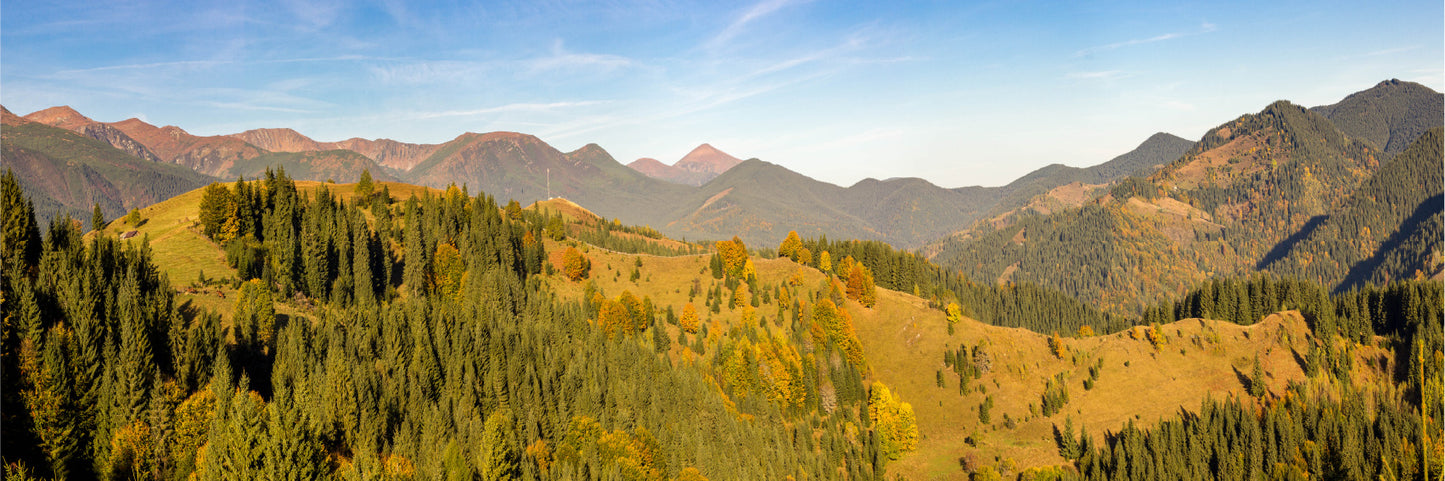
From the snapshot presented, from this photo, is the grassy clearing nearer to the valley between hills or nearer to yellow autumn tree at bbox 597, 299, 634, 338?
the valley between hills

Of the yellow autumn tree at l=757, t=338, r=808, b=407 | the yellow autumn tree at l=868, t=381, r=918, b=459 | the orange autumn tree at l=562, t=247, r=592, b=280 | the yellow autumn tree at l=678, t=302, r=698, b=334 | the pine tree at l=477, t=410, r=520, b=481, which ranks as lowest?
the yellow autumn tree at l=868, t=381, r=918, b=459

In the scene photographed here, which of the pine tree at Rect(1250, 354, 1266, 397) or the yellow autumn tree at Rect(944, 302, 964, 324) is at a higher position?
the yellow autumn tree at Rect(944, 302, 964, 324)

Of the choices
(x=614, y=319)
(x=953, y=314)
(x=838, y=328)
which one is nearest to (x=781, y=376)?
(x=838, y=328)

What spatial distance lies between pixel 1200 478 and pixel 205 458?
6942 inches

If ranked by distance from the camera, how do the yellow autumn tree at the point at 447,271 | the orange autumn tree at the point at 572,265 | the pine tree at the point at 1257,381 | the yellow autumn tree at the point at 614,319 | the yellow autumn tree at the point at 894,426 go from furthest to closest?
the orange autumn tree at the point at 572,265
the pine tree at the point at 1257,381
the yellow autumn tree at the point at 614,319
the yellow autumn tree at the point at 447,271
the yellow autumn tree at the point at 894,426

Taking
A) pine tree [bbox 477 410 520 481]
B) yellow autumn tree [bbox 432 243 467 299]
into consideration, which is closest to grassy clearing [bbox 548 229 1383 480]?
yellow autumn tree [bbox 432 243 467 299]

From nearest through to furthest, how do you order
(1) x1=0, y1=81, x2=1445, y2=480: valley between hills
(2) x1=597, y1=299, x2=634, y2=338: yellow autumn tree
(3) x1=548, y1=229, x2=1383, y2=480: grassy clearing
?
(1) x1=0, y1=81, x2=1445, y2=480: valley between hills → (2) x1=597, y1=299, x2=634, y2=338: yellow autumn tree → (3) x1=548, y1=229, x2=1383, y2=480: grassy clearing

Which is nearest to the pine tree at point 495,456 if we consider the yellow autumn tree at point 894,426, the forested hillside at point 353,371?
the forested hillside at point 353,371

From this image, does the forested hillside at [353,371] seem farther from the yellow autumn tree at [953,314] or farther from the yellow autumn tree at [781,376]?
the yellow autumn tree at [953,314]

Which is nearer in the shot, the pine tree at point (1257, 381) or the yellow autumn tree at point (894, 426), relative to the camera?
the yellow autumn tree at point (894, 426)

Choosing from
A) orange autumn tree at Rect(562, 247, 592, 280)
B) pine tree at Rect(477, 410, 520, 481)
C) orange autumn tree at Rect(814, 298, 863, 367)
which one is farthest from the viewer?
orange autumn tree at Rect(562, 247, 592, 280)

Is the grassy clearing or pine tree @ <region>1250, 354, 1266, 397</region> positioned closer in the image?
the grassy clearing

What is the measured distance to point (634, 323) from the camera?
172m

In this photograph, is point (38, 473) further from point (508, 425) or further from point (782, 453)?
point (782, 453)
